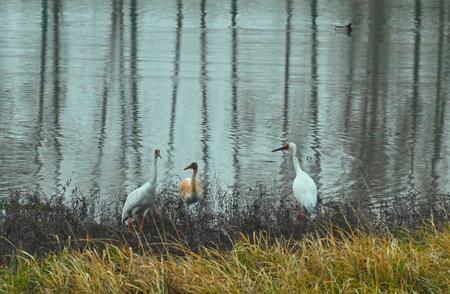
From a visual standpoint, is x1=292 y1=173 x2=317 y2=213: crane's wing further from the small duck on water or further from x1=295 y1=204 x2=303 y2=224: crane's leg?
the small duck on water

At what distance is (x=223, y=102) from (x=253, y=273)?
14.8 m

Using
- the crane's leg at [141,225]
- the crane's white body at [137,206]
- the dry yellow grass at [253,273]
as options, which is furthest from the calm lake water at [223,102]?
the dry yellow grass at [253,273]

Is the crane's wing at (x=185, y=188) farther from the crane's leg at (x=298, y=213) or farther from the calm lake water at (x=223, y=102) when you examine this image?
the calm lake water at (x=223, y=102)

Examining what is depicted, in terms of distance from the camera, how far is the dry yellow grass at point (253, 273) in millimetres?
8180

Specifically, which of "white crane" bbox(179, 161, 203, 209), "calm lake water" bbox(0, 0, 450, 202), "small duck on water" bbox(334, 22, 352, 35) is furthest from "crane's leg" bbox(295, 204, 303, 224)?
"small duck on water" bbox(334, 22, 352, 35)

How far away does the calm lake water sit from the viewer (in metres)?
16.5

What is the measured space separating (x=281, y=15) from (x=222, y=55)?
51.6 ft

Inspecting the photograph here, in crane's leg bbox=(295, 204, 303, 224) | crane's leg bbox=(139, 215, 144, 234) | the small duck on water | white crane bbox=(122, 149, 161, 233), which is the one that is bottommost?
crane's leg bbox=(139, 215, 144, 234)

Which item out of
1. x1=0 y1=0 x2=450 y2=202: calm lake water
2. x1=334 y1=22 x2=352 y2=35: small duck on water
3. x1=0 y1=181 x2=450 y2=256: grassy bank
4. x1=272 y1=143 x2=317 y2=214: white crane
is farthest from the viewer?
x1=334 y1=22 x2=352 y2=35: small duck on water

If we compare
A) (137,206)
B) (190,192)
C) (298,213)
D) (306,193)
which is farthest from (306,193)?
(137,206)

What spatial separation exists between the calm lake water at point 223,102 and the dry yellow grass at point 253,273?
508 cm

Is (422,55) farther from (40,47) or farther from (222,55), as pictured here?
(40,47)

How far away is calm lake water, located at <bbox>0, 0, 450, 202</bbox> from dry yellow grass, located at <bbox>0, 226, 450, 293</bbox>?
508 cm

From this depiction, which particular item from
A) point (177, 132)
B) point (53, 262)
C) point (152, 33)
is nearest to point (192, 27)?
point (152, 33)
